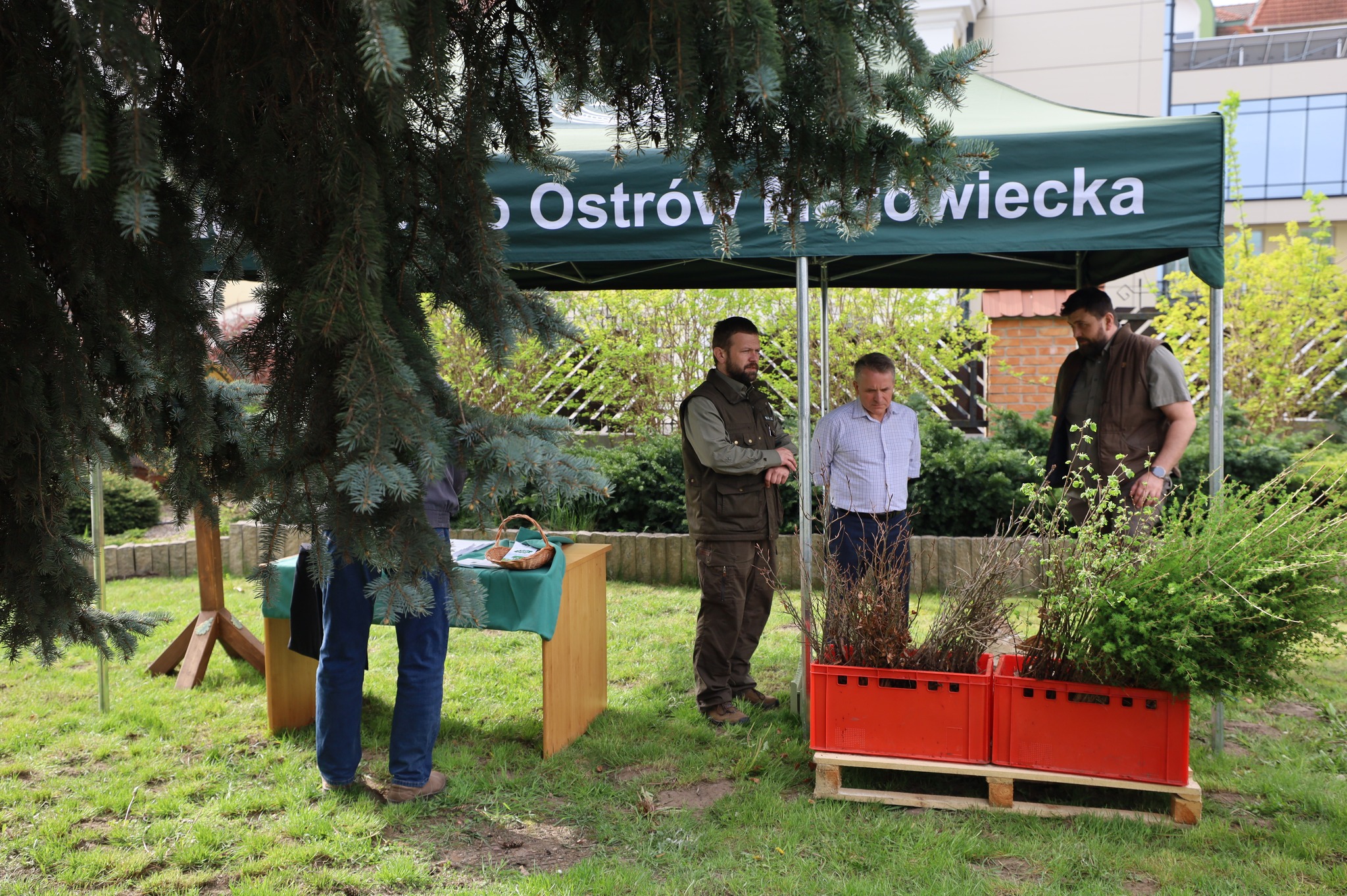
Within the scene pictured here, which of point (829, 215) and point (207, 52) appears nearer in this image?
point (207, 52)

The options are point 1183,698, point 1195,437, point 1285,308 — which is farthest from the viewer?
point 1285,308

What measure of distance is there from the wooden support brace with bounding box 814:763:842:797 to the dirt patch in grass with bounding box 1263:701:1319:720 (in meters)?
2.25

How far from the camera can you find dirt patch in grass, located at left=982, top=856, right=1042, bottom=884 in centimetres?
281

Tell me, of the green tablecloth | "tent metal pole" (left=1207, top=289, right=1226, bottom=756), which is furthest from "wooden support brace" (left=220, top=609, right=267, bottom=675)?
"tent metal pole" (left=1207, top=289, right=1226, bottom=756)

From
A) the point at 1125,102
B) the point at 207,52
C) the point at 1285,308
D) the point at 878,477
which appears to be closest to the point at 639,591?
the point at 878,477

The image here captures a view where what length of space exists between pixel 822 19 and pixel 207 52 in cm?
130

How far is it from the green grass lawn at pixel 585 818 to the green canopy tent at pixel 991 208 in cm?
88

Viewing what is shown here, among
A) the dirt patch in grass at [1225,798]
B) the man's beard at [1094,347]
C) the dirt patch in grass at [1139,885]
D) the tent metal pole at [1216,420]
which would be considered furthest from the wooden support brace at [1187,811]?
the man's beard at [1094,347]

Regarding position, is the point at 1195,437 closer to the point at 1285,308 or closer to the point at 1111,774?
the point at 1285,308

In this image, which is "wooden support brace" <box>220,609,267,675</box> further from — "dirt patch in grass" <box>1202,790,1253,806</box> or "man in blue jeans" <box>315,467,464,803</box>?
"dirt patch in grass" <box>1202,790,1253,806</box>

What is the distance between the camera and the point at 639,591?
6.88 metres

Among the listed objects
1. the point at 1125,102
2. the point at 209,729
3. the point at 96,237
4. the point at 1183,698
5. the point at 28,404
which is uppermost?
the point at 1125,102

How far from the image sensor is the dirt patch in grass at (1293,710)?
168 inches

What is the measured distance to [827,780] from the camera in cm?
336
